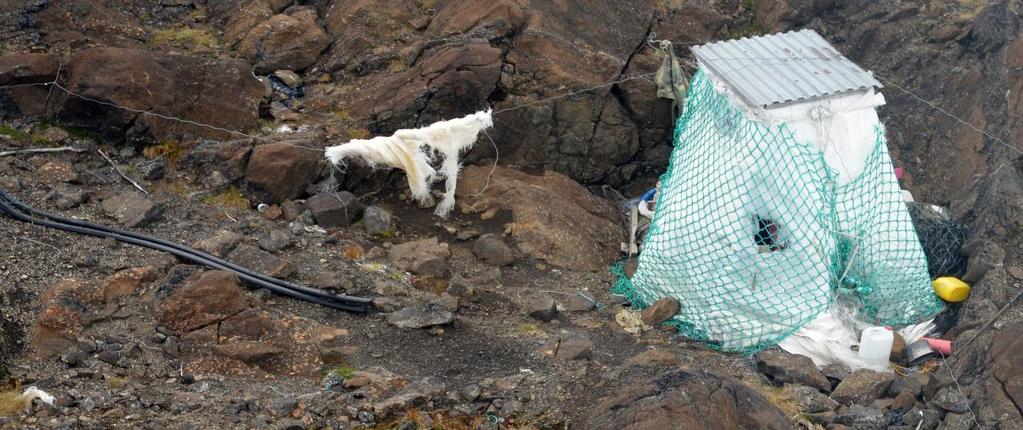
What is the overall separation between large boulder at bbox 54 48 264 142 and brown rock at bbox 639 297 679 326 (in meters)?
3.63

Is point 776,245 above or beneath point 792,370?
above

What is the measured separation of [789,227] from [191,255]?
4139mm

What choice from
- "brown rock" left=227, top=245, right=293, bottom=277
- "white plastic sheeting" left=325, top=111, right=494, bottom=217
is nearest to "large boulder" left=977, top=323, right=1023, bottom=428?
"white plastic sheeting" left=325, top=111, right=494, bottom=217

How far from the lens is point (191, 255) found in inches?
297

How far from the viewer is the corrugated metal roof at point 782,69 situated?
8.19 metres

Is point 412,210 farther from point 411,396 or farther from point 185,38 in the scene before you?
point 411,396

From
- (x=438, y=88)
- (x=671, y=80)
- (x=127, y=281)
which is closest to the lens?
(x=127, y=281)

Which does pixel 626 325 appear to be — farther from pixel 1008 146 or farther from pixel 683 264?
pixel 1008 146

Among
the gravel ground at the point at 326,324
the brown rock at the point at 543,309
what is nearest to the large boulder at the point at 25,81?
the gravel ground at the point at 326,324

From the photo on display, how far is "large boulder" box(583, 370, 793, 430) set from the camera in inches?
233

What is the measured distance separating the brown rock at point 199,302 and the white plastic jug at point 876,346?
4.19 metres

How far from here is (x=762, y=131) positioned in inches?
317

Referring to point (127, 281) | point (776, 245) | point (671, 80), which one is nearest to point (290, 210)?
point (127, 281)

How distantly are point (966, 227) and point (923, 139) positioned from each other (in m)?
1.62
